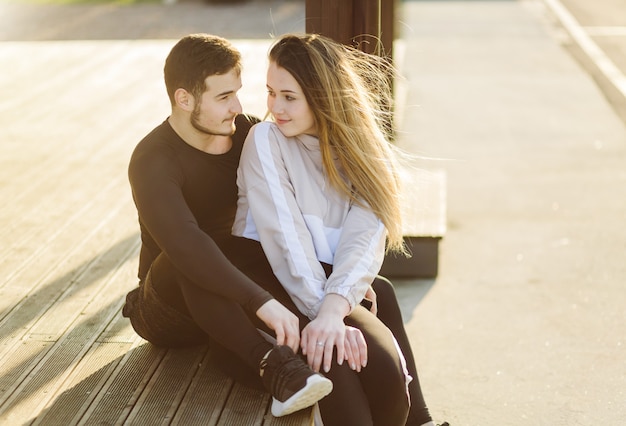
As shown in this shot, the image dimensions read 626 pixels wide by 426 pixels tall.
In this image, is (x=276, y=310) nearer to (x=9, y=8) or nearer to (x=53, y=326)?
(x=53, y=326)

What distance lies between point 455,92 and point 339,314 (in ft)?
24.5

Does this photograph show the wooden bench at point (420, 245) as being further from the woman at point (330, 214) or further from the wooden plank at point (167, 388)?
the wooden plank at point (167, 388)

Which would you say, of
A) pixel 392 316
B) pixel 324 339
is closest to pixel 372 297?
pixel 392 316

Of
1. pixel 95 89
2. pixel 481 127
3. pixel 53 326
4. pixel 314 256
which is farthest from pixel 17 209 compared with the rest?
pixel 481 127

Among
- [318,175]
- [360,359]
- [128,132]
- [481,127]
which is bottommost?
[481,127]

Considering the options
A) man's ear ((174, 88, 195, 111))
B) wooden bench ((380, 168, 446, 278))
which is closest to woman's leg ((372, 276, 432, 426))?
man's ear ((174, 88, 195, 111))

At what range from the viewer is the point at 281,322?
8.92ft

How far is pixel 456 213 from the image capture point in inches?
241

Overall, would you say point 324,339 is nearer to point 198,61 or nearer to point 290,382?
point 290,382

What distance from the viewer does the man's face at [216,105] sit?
296 centimetres

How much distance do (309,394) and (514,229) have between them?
3448 mm

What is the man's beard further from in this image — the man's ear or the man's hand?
the man's hand

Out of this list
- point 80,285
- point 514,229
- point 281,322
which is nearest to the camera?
point 281,322

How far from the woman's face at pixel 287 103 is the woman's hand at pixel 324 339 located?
24.3 inches
